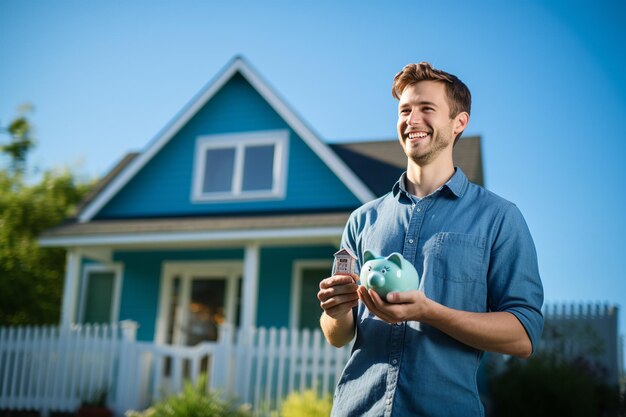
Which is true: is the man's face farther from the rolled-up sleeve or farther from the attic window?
the attic window

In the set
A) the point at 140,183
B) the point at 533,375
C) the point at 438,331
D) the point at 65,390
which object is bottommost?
the point at 65,390

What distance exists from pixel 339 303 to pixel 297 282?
9991 millimetres

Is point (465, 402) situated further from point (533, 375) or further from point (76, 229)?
point (76, 229)

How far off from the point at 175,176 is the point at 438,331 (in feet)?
36.1

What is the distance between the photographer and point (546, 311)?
41.3ft

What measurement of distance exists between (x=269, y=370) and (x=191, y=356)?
1310 millimetres

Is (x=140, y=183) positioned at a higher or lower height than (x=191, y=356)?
higher

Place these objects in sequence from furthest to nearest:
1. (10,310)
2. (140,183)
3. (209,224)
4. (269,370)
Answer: (10,310), (140,183), (209,224), (269,370)

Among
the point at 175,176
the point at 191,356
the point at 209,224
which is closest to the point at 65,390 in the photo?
the point at 191,356

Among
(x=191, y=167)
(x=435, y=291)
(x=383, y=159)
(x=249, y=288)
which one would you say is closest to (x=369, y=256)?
(x=435, y=291)

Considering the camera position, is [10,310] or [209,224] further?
[10,310]

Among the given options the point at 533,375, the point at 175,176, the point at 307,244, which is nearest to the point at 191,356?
the point at 307,244

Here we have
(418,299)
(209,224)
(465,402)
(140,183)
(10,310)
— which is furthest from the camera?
(10,310)

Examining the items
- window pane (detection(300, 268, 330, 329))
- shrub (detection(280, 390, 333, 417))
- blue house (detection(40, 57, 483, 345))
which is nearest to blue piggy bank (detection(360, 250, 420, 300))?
shrub (detection(280, 390, 333, 417))
